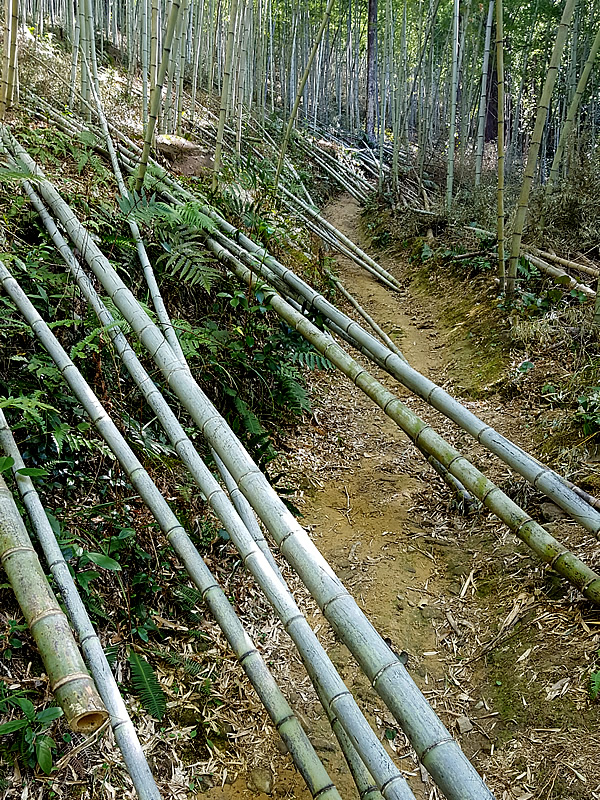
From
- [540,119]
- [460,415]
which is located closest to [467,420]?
[460,415]

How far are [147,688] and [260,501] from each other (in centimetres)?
81

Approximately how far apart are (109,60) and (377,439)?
6.23m

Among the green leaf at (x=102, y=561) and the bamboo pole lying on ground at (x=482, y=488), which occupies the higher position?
the bamboo pole lying on ground at (x=482, y=488)

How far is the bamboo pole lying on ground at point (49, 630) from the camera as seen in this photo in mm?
823

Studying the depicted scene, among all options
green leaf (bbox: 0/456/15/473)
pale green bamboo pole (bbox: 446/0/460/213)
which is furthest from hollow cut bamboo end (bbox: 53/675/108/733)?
pale green bamboo pole (bbox: 446/0/460/213)

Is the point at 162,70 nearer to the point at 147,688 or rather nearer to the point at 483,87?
the point at 147,688

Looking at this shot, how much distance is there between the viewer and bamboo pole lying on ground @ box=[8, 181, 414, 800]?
0.94m

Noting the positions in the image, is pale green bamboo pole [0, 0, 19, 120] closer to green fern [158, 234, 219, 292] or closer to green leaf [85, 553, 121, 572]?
green fern [158, 234, 219, 292]

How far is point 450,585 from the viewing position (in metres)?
2.30

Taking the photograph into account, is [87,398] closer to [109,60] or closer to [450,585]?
[450,585]

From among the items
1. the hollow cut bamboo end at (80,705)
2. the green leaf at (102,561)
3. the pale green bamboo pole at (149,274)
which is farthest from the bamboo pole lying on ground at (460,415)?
the hollow cut bamboo end at (80,705)

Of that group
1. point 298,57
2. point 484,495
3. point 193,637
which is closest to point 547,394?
point 484,495

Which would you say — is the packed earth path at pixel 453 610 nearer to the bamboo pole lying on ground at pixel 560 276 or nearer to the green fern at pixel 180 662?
the green fern at pixel 180 662

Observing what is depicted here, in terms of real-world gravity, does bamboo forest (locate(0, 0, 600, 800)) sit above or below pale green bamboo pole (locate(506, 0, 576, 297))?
below
